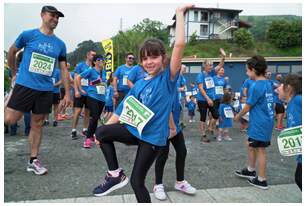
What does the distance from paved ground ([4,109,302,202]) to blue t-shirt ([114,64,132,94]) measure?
67.9 inches

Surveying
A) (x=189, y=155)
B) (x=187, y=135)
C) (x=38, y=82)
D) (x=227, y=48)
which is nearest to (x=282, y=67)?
(x=227, y=48)

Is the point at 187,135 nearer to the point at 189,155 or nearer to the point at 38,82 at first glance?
the point at 189,155

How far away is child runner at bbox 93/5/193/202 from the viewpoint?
2441 millimetres

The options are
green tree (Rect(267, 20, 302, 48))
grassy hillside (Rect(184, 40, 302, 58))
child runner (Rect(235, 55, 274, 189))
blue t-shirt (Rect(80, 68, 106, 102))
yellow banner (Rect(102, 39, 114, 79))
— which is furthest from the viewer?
green tree (Rect(267, 20, 302, 48))

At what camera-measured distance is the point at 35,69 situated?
12.9 feet

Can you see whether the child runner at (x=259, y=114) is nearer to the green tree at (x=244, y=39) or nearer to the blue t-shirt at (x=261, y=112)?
the blue t-shirt at (x=261, y=112)

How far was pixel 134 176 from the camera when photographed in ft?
8.05

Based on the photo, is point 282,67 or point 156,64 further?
point 282,67

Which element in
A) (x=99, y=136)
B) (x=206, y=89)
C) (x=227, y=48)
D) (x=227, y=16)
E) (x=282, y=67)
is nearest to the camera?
(x=99, y=136)

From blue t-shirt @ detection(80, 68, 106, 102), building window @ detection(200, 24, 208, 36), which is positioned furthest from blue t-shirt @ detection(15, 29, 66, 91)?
building window @ detection(200, 24, 208, 36)

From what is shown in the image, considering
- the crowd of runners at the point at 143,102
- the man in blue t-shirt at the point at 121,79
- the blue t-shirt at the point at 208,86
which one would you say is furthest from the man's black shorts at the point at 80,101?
the blue t-shirt at the point at 208,86

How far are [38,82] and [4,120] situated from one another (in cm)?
70

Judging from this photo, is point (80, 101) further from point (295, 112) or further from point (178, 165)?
point (295, 112)

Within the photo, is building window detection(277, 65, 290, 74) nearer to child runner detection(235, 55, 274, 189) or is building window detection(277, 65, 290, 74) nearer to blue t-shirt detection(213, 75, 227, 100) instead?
blue t-shirt detection(213, 75, 227, 100)
